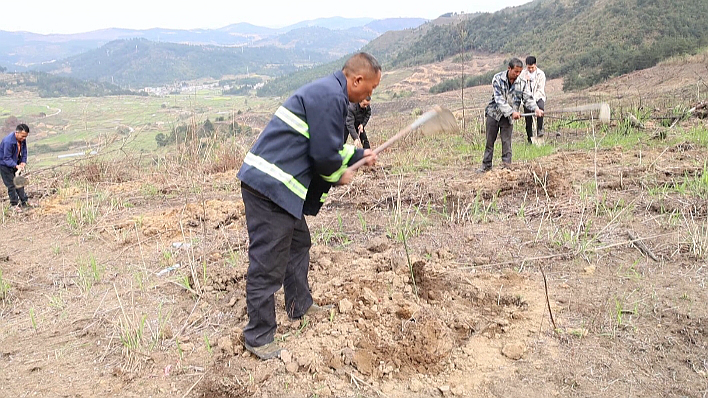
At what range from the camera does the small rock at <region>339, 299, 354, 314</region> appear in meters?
2.84

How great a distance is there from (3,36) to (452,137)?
236678 millimetres

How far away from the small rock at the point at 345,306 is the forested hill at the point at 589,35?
16.1 metres

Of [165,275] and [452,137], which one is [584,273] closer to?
[165,275]

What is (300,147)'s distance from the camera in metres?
2.36

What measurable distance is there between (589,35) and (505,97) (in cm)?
3043

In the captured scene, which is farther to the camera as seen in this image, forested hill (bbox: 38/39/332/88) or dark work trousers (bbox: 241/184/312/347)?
forested hill (bbox: 38/39/332/88)

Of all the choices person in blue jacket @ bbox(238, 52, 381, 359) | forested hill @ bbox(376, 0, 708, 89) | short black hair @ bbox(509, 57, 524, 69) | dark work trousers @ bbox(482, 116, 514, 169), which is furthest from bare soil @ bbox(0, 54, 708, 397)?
forested hill @ bbox(376, 0, 708, 89)

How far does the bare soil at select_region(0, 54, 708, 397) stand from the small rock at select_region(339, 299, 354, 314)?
0.5 inches

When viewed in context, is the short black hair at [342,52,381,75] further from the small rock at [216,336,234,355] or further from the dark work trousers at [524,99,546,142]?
the dark work trousers at [524,99,546,142]

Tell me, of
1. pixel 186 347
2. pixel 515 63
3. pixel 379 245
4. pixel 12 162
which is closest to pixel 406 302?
pixel 379 245

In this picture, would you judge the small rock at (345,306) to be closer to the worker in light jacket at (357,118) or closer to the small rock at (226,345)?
the small rock at (226,345)

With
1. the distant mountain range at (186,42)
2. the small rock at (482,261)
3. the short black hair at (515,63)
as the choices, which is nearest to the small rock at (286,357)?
the small rock at (482,261)

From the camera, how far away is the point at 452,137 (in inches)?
380

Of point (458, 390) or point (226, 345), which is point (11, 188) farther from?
point (458, 390)
